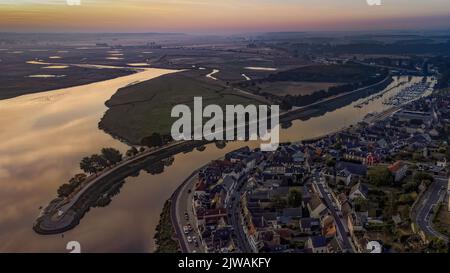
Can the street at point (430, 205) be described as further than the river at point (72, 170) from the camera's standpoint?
No

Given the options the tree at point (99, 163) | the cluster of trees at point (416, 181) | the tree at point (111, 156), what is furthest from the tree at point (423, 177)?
the tree at point (99, 163)

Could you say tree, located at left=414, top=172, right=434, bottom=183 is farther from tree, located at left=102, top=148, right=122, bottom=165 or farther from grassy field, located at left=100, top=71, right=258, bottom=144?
grassy field, located at left=100, top=71, right=258, bottom=144

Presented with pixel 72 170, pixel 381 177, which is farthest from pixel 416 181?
pixel 72 170

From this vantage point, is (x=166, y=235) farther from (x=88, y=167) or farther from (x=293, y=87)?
(x=293, y=87)

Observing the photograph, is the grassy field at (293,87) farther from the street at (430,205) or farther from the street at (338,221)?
the street at (430,205)

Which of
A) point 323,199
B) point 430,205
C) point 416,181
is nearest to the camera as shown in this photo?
point 430,205
